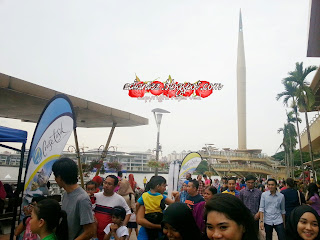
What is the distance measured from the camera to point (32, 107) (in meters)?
8.94

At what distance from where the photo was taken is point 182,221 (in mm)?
2482

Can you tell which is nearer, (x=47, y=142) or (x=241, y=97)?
(x=47, y=142)

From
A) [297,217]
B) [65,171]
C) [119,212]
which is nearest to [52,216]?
[65,171]

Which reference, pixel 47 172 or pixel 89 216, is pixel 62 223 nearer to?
pixel 89 216

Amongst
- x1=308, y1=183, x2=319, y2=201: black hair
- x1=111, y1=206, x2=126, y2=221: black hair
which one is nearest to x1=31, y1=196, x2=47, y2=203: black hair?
x1=111, y1=206, x2=126, y2=221: black hair

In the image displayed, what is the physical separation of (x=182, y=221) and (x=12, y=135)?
4.15 meters

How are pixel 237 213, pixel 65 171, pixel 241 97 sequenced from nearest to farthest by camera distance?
pixel 237 213 → pixel 65 171 → pixel 241 97

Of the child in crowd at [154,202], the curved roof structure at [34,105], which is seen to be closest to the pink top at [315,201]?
the child in crowd at [154,202]

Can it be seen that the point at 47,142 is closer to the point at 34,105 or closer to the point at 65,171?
the point at 65,171

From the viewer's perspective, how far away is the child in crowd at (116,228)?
422 cm

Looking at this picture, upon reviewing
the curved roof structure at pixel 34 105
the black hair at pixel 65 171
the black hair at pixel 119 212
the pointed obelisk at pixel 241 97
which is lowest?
the black hair at pixel 119 212

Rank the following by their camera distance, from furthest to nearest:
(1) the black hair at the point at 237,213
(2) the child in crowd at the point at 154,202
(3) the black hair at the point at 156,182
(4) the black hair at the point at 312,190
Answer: (4) the black hair at the point at 312,190
(3) the black hair at the point at 156,182
(2) the child in crowd at the point at 154,202
(1) the black hair at the point at 237,213

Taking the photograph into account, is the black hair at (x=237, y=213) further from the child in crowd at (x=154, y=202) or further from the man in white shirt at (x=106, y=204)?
the man in white shirt at (x=106, y=204)

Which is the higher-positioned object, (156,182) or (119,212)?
(156,182)
